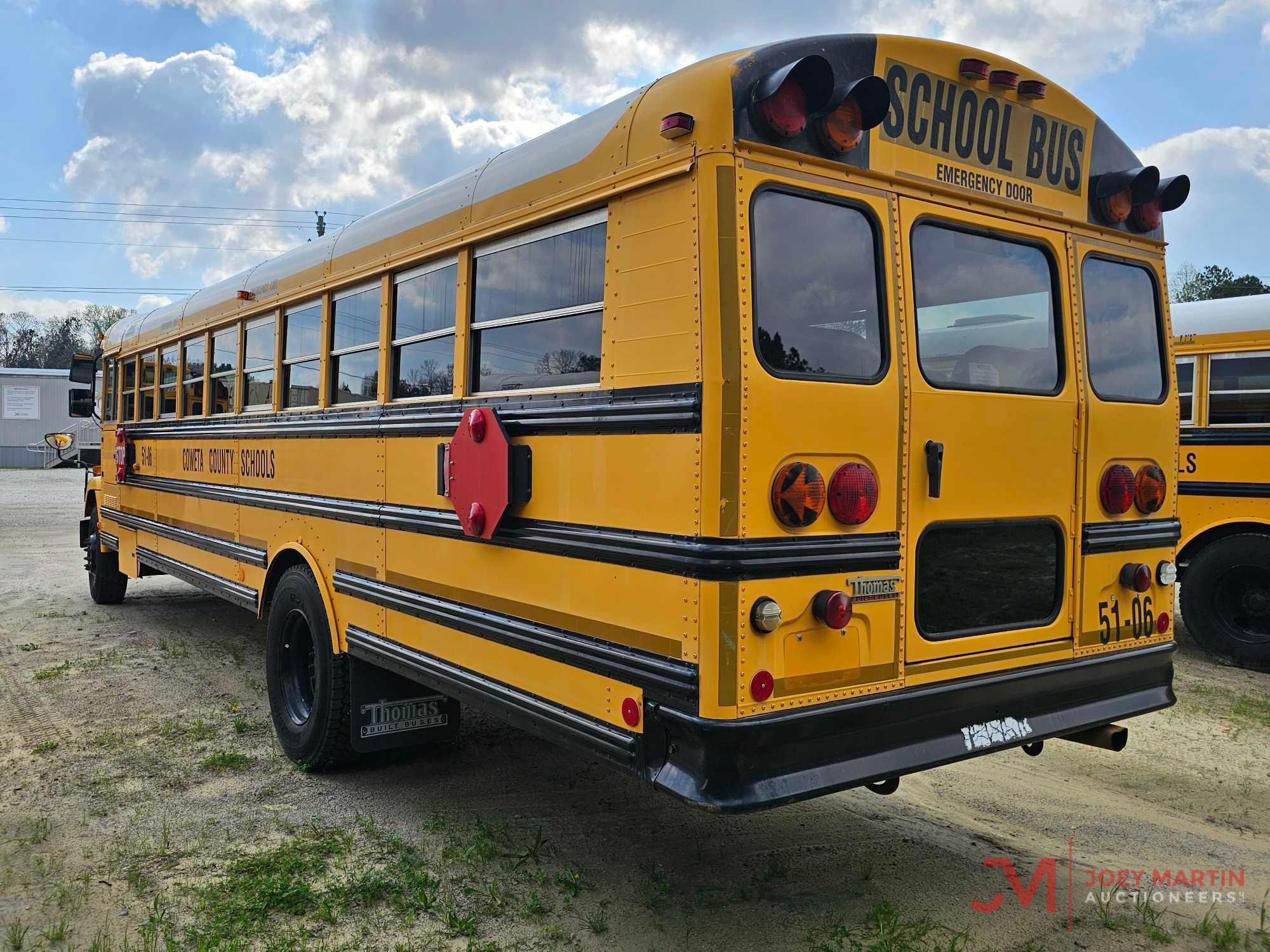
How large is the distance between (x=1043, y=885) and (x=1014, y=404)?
177 centimetres

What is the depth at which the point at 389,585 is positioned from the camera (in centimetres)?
425

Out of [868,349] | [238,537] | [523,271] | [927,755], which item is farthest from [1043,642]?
[238,537]

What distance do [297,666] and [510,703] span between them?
2.16 meters

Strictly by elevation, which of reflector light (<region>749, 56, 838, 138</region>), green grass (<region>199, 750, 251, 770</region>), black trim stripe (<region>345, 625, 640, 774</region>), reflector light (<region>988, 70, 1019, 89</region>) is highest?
reflector light (<region>988, 70, 1019, 89</region>)

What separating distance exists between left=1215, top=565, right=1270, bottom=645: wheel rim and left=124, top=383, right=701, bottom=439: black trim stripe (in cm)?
611

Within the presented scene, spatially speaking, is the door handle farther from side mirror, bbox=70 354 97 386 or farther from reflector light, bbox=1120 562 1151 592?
side mirror, bbox=70 354 97 386

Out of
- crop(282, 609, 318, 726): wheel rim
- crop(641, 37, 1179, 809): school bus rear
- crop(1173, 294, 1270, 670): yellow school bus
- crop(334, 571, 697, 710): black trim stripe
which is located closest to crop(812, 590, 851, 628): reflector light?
crop(641, 37, 1179, 809): school bus rear

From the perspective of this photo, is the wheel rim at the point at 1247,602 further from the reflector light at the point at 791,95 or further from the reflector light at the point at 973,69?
the reflector light at the point at 791,95

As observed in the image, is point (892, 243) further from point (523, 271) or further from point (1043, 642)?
point (1043, 642)

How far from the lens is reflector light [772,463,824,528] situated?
9.27 feet

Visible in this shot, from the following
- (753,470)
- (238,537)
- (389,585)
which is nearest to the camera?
(753,470)

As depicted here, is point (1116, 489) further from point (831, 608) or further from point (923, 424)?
point (831, 608)

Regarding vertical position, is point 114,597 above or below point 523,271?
below

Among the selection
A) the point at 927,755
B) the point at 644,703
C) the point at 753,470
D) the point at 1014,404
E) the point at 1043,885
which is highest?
the point at 1014,404
